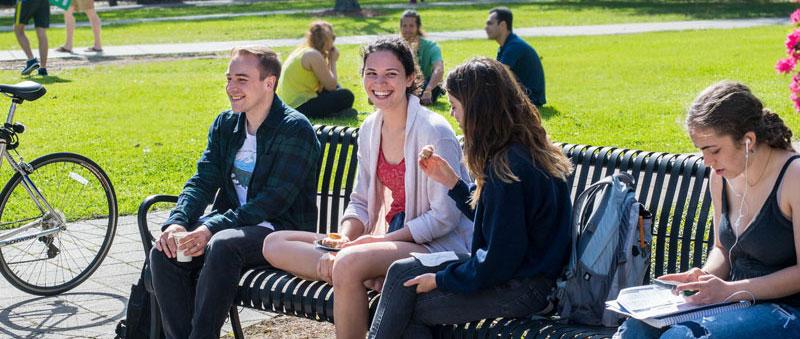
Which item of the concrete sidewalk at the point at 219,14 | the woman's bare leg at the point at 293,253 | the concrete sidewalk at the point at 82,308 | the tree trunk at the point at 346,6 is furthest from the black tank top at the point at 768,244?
the tree trunk at the point at 346,6

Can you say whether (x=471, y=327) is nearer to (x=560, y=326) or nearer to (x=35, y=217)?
(x=560, y=326)

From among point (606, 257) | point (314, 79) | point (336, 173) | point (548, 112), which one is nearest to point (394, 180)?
point (336, 173)

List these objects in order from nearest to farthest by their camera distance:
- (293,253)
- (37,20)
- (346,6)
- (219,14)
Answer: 1. (293,253)
2. (37,20)
3. (346,6)
4. (219,14)

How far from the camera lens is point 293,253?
189 inches

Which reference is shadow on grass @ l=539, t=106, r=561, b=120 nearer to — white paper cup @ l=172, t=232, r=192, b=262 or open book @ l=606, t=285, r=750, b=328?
white paper cup @ l=172, t=232, r=192, b=262

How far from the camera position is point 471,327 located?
4.23m

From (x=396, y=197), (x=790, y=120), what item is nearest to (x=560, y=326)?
(x=396, y=197)

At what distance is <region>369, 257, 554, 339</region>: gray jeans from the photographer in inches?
164

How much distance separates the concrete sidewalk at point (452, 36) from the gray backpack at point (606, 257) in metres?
16.3

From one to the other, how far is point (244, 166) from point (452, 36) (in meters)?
18.9

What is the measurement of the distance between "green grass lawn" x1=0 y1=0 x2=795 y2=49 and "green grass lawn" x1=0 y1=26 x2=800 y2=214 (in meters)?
4.46

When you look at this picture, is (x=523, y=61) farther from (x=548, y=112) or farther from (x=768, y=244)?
(x=768, y=244)

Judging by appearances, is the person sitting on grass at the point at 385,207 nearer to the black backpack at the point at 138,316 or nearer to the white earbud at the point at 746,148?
the black backpack at the point at 138,316

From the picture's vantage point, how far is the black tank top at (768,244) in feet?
12.5
